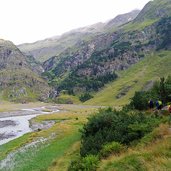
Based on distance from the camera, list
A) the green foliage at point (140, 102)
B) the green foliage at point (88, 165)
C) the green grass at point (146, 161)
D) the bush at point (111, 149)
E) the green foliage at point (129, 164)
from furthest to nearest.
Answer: the green foliage at point (140, 102) → the bush at point (111, 149) → the green foliage at point (88, 165) → the green foliage at point (129, 164) → the green grass at point (146, 161)

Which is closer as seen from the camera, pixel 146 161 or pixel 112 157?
pixel 146 161

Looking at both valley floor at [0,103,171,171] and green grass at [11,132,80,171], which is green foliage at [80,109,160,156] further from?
green grass at [11,132,80,171]

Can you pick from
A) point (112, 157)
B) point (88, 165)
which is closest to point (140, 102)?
point (112, 157)

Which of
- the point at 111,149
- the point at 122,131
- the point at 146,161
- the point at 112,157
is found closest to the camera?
the point at 146,161

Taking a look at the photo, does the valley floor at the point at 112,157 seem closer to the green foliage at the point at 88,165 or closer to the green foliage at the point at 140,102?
the green foliage at the point at 88,165

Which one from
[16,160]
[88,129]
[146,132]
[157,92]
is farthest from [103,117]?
[157,92]

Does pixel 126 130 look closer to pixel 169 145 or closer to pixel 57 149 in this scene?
pixel 169 145

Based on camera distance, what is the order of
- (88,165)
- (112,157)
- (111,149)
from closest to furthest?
(88,165), (112,157), (111,149)

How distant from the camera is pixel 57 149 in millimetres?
55656

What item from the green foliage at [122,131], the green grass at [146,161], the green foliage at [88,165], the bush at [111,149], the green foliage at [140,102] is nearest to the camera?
the green grass at [146,161]

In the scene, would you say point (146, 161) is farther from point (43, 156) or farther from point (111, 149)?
point (43, 156)

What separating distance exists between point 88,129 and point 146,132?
15.1 m

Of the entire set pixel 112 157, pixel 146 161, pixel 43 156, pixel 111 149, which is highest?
pixel 146 161

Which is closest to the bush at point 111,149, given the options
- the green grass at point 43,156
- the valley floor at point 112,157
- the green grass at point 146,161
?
the valley floor at point 112,157
